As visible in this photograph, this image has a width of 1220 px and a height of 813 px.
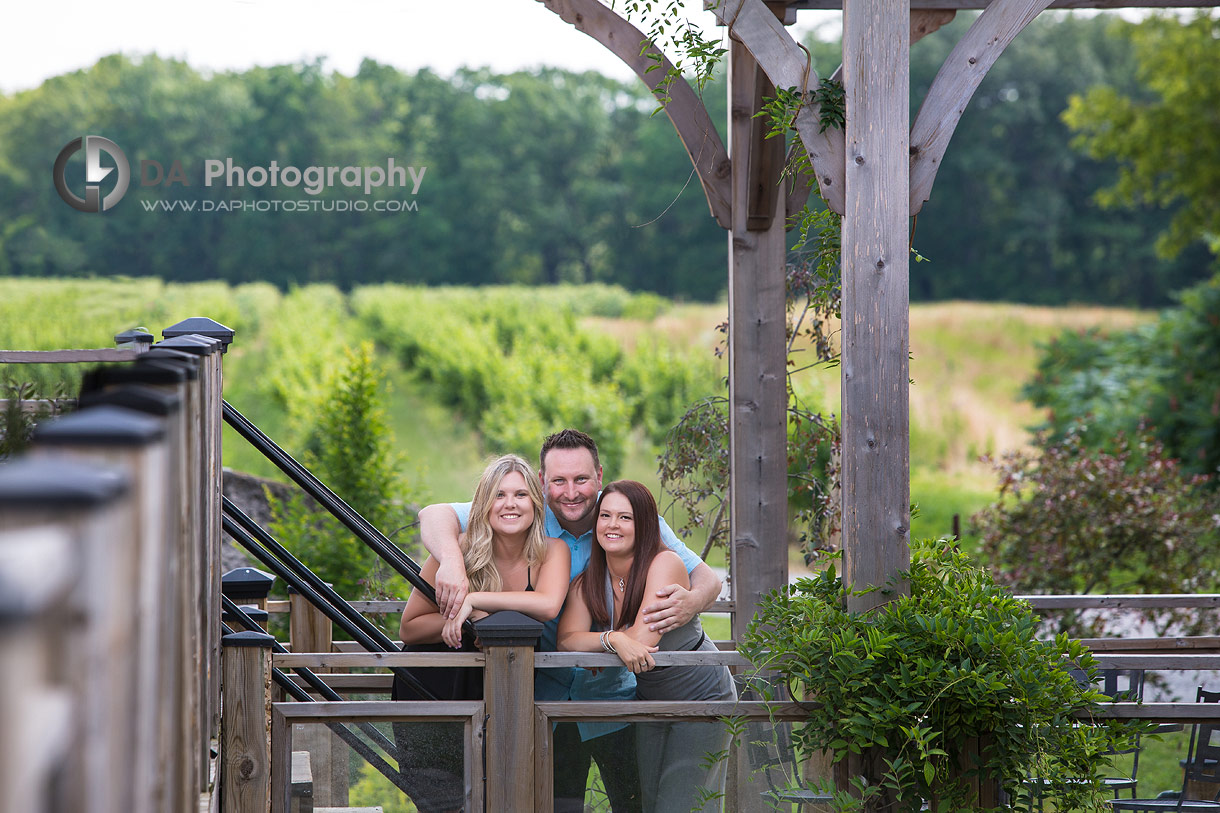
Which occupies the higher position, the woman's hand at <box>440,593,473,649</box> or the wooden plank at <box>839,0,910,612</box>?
the wooden plank at <box>839,0,910,612</box>

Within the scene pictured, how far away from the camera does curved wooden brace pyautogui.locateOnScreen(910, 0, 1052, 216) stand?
2.83 metres

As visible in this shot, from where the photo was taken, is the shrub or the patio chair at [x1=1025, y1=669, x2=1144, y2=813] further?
the shrub

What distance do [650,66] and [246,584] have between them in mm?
2036

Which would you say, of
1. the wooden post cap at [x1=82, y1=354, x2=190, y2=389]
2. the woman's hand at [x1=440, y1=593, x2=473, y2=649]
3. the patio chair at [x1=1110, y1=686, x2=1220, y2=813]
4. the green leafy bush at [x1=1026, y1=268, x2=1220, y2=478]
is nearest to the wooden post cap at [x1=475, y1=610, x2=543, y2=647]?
the woman's hand at [x1=440, y1=593, x2=473, y2=649]

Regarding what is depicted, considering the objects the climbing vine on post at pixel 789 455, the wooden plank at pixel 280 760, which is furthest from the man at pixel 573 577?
the climbing vine on post at pixel 789 455

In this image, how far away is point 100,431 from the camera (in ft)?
2.82

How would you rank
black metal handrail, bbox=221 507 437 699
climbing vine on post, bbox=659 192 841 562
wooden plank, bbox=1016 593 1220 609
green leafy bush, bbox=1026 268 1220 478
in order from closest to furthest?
black metal handrail, bbox=221 507 437 699 < wooden plank, bbox=1016 593 1220 609 < climbing vine on post, bbox=659 192 841 562 < green leafy bush, bbox=1026 268 1220 478

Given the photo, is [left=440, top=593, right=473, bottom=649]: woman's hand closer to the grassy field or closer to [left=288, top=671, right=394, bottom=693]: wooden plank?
[left=288, top=671, right=394, bottom=693]: wooden plank

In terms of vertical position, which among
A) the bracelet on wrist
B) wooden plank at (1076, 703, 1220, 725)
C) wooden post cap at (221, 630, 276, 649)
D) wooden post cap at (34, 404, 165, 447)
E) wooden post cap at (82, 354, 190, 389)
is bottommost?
wooden plank at (1076, 703, 1220, 725)

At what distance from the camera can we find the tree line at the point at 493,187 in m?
18.1

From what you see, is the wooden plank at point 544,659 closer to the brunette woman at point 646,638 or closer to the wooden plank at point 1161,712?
the brunette woman at point 646,638

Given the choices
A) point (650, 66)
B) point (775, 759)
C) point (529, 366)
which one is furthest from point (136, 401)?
point (529, 366)

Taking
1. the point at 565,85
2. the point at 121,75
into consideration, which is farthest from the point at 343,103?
the point at 565,85

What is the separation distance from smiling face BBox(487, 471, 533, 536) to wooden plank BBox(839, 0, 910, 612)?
0.83 meters
